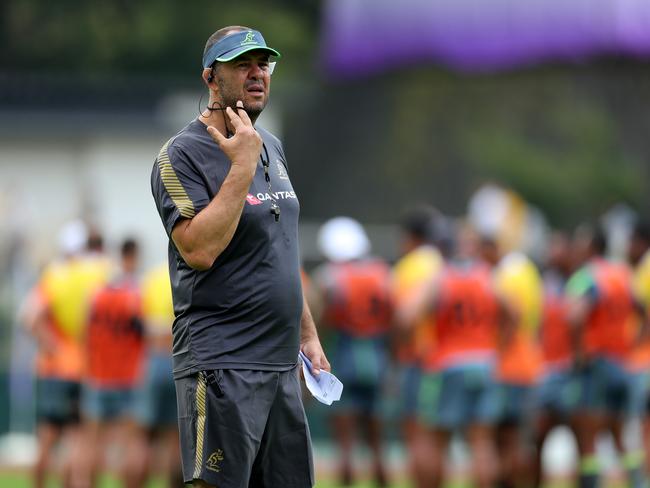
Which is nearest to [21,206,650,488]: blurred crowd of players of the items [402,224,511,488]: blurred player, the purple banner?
[402,224,511,488]: blurred player

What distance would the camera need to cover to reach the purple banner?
28297 mm

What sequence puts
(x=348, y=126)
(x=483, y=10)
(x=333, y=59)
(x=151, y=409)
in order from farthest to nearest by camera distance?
1. (x=348, y=126)
2. (x=333, y=59)
3. (x=483, y=10)
4. (x=151, y=409)

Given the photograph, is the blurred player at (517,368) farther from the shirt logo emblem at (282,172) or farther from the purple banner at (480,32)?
the purple banner at (480,32)

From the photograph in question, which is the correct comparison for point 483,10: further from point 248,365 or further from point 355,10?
point 248,365

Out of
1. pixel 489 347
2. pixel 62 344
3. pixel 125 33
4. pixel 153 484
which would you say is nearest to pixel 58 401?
pixel 62 344

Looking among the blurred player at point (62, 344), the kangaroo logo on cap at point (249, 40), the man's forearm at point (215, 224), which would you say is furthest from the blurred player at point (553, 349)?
the man's forearm at point (215, 224)

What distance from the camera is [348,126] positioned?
137 ft

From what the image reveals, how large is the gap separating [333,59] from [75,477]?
18858 mm

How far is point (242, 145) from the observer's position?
20.7 feet

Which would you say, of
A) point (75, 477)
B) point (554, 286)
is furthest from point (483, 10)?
point (75, 477)

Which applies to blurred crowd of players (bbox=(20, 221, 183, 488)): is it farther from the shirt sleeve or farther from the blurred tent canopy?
the blurred tent canopy

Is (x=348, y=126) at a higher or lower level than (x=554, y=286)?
higher

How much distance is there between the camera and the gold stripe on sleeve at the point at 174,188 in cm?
632

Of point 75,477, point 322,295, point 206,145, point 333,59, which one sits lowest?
point 75,477
